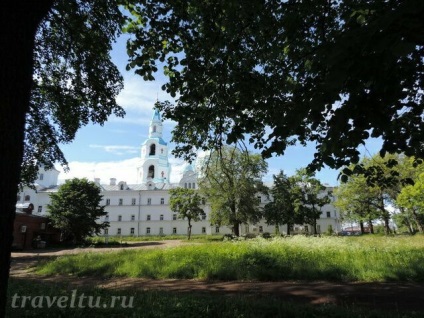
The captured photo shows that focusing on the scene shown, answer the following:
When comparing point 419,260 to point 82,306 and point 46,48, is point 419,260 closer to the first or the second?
point 82,306

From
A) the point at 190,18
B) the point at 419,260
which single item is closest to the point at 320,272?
the point at 419,260

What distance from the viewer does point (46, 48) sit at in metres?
8.56

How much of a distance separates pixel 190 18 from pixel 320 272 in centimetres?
1006

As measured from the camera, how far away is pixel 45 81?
9.34 metres

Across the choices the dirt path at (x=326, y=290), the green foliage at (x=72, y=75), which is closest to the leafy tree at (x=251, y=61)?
the green foliage at (x=72, y=75)

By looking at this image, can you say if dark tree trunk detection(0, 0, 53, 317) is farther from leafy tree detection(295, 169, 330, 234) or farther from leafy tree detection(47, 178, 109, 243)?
leafy tree detection(295, 169, 330, 234)

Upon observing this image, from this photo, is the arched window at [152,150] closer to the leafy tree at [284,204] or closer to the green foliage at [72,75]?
the leafy tree at [284,204]

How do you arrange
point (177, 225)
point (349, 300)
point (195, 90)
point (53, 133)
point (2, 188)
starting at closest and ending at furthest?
1. point (2, 188)
2. point (195, 90)
3. point (349, 300)
4. point (53, 133)
5. point (177, 225)

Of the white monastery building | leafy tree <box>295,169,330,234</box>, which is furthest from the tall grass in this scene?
the white monastery building

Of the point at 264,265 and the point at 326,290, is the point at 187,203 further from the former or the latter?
the point at 326,290

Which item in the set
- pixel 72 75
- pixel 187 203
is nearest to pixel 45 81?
pixel 72 75

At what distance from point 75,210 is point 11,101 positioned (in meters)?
41.2

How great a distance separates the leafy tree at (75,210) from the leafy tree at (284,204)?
26.4m

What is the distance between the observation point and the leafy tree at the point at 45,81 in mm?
2984
